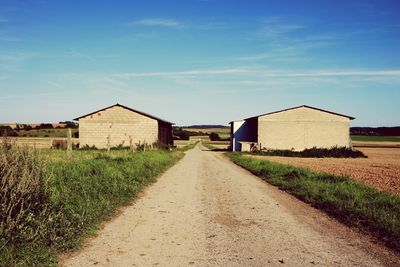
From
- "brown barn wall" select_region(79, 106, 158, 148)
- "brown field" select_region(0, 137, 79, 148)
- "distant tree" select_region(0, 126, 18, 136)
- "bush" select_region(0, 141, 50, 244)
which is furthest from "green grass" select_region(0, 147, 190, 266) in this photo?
"brown barn wall" select_region(79, 106, 158, 148)

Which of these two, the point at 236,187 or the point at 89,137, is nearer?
the point at 236,187

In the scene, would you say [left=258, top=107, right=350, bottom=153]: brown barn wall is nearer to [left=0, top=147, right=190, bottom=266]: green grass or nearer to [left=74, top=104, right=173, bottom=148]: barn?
[left=74, top=104, right=173, bottom=148]: barn

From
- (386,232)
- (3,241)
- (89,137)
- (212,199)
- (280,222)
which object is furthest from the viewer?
(89,137)

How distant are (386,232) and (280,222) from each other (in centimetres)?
213

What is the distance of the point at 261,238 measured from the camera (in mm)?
6758

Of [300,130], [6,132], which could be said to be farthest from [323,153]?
[6,132]

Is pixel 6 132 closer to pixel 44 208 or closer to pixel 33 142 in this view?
pixel 44 208

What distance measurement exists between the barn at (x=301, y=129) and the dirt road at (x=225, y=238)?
34873 millimetres

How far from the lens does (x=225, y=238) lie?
673 cm

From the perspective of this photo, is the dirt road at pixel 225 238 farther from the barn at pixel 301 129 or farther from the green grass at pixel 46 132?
the green grass at pixel 46 132

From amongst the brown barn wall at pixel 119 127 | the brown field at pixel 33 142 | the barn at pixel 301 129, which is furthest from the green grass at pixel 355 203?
the barn at pixel 301 129

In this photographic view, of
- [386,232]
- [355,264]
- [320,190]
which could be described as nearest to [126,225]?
[355,264]

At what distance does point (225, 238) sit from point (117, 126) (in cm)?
3505

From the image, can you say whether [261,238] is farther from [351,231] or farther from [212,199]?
[212,199]
